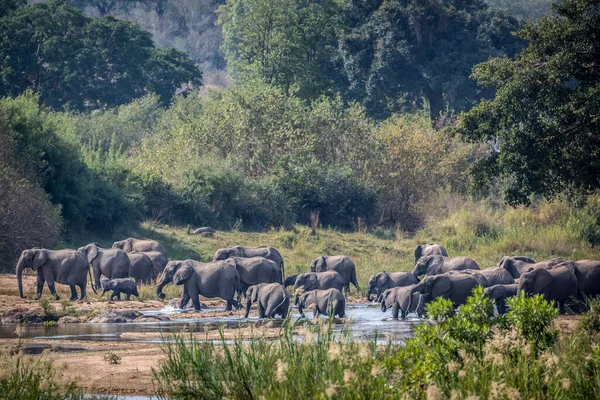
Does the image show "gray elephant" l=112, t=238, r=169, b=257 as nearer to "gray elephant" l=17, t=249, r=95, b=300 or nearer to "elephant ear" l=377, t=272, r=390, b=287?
"gray elephant" l=17, t=249, r=95, b=300

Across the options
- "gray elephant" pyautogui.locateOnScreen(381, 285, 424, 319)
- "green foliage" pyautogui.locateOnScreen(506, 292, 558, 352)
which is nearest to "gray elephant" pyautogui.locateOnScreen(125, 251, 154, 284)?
"gray elephant" pyautogui.locateOnScreen(381, 285, 424, 319)

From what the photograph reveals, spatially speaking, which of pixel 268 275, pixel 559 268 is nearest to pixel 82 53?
pixel 268 275

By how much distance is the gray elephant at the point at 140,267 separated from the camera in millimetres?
27953

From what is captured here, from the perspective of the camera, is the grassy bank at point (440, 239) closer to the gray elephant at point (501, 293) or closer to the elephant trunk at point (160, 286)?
the elephant trunk at point (160, 286)

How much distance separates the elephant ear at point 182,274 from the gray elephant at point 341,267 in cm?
521

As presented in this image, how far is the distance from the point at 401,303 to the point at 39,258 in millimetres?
8943

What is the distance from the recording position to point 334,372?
9.01 metres

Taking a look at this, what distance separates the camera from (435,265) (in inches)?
1102

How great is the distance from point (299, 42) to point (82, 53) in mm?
13004

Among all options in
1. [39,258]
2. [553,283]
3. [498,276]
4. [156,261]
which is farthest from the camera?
[156,261]

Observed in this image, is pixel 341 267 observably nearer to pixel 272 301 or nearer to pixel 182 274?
pixel 182 274

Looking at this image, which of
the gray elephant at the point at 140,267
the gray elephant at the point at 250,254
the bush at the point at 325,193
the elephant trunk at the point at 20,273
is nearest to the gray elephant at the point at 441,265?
→ the gray elephant at the point at 250,254

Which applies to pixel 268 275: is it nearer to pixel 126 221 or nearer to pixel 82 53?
pixel 126 221

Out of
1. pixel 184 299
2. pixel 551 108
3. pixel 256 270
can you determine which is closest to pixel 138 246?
pixel 256 270
